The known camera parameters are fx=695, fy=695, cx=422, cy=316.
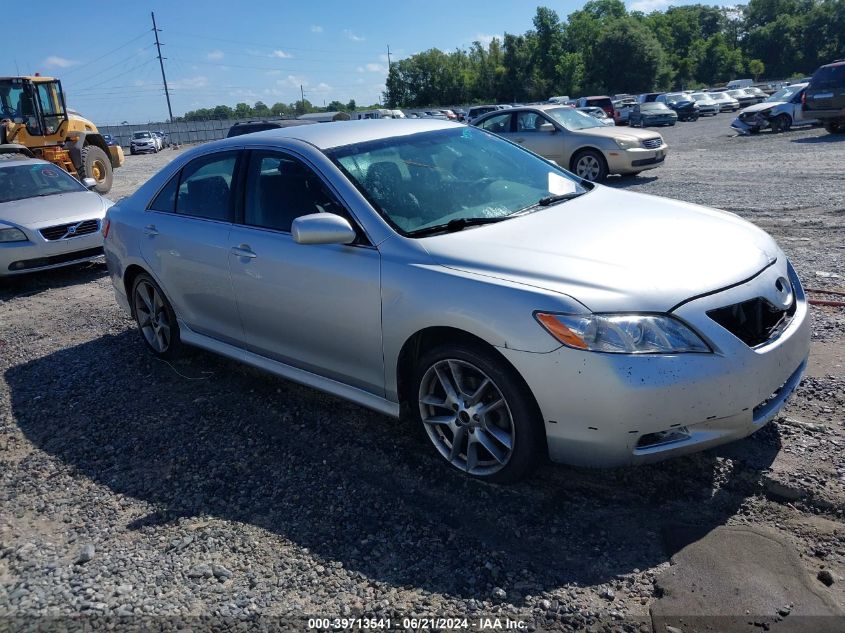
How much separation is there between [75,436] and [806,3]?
124 metres

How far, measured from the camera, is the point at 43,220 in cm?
867

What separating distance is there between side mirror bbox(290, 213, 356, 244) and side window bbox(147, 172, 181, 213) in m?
1.86

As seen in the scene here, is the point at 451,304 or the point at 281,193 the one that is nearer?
the point at 451,304

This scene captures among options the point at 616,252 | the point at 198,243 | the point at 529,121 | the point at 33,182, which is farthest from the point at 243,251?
the point at 529,121

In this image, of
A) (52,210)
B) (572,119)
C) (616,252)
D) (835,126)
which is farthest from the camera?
(835,126)

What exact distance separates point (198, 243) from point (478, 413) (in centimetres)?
239

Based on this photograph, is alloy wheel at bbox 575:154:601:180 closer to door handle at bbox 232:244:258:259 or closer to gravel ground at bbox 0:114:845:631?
gravel ground at bbox 0:114:845:631

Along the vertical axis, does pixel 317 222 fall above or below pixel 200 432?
above

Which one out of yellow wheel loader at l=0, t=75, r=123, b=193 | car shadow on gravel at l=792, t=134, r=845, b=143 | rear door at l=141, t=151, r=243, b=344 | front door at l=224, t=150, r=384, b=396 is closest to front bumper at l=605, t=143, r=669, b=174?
car shadow on gravel at l=792, t=134, r=845, b=143

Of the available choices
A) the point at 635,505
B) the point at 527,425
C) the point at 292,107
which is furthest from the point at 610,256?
the point at 292,107

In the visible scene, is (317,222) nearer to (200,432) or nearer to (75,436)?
(200,432)

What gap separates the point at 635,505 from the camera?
3.18m

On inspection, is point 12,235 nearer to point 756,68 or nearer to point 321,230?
point 321,230

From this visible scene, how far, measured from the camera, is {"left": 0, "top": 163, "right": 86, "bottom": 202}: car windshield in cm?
950
